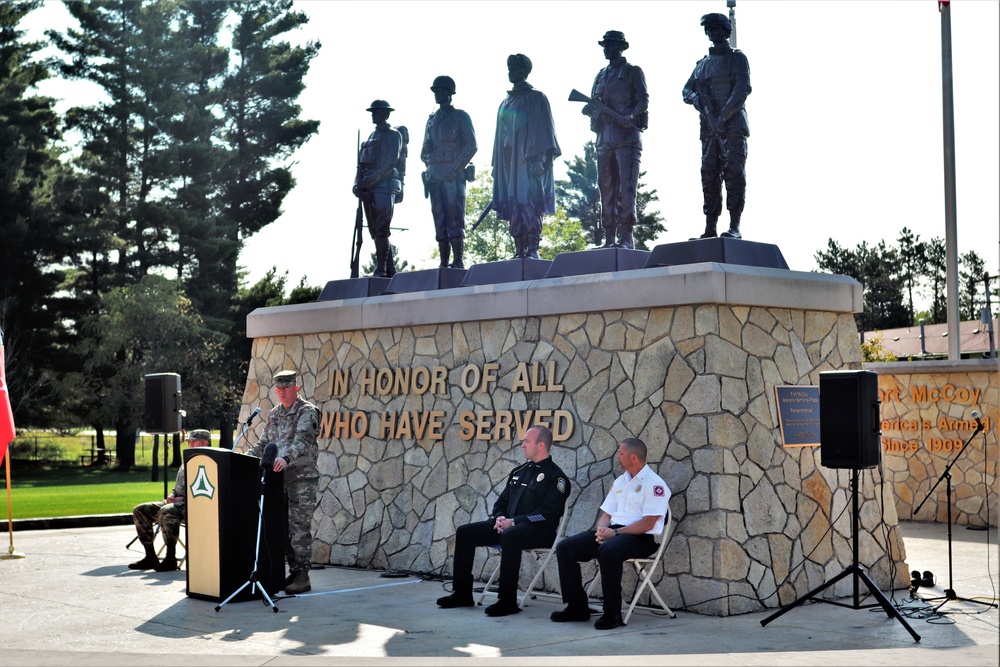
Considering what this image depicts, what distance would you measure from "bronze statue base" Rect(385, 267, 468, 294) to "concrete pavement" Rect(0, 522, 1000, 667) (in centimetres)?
338

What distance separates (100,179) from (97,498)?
62.9 ft

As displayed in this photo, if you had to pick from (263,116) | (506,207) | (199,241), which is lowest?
(506,207)

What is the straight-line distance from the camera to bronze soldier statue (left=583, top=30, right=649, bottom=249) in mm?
11141

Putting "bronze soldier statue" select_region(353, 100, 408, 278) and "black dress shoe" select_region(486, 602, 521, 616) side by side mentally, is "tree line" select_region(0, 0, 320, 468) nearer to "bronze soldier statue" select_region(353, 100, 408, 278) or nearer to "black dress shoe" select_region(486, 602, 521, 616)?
"bronze soldier statue" select_region(353, 100, 408, 278)

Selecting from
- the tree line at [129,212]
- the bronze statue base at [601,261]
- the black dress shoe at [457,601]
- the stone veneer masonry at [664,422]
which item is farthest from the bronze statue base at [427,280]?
the tree line at [129,212]

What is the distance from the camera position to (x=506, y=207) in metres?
12.6

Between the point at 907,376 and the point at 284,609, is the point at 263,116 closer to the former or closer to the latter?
the point at 907,376

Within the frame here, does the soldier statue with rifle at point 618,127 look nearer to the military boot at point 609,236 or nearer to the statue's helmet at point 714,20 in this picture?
the military boot at point 609,236

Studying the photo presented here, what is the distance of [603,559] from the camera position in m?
8.58

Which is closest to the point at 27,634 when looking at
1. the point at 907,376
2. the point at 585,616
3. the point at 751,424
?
the point at 585,616

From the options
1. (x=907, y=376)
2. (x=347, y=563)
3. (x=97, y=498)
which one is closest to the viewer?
(x=347, y=563)

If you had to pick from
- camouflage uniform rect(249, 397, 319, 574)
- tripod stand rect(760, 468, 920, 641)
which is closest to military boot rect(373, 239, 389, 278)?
camouflage uniform rect(249, 397, 319, 574)

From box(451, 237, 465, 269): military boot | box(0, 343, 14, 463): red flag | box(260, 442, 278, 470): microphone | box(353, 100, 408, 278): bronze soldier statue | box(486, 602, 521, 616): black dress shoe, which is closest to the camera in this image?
box(486, 602, 521, 616): black dress shoe

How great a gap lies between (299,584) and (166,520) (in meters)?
2.42
